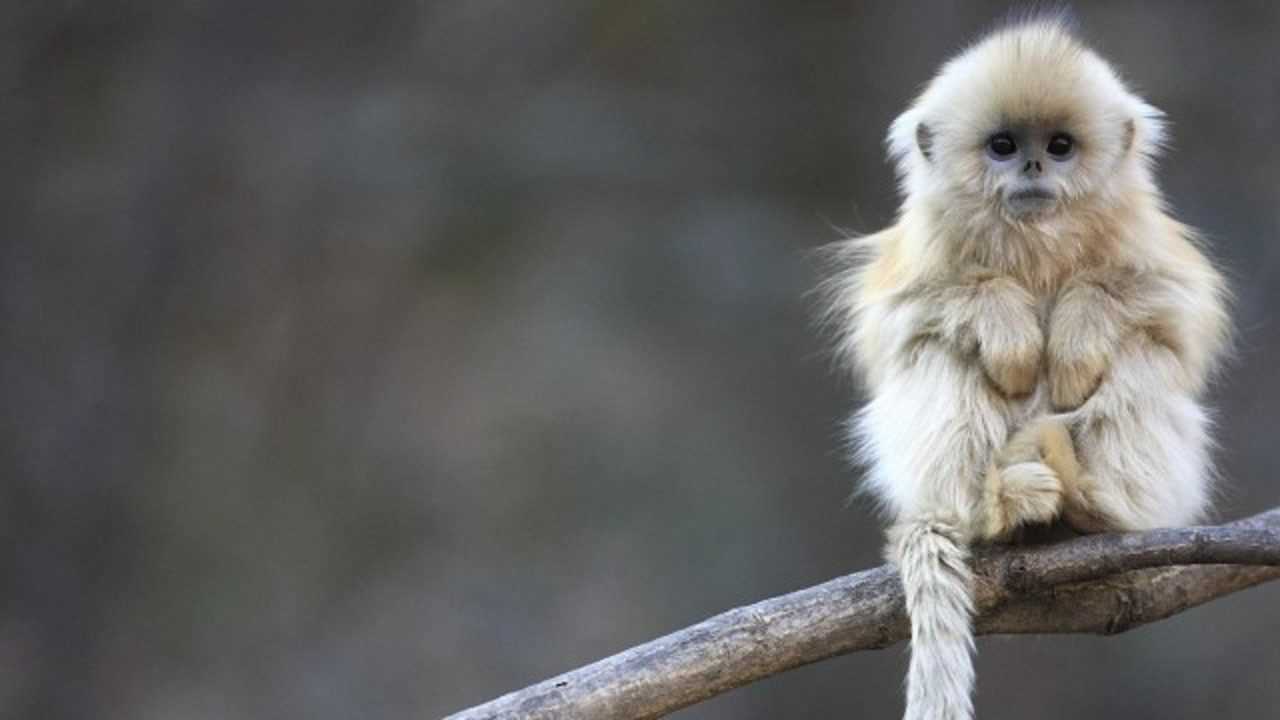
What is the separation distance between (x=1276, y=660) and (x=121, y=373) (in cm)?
485

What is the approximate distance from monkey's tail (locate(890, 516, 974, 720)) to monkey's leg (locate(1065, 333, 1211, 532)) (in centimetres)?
31

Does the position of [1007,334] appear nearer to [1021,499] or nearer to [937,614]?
[1021,499]

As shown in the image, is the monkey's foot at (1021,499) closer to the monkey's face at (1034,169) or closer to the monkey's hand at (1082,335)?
the monkey's hand at (1082,335)

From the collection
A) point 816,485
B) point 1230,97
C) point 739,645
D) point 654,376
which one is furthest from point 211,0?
point 739,645

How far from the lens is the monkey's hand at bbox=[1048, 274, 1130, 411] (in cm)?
447

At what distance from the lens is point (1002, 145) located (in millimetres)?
4562

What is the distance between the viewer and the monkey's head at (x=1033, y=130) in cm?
448

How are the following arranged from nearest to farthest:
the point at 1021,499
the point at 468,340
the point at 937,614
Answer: the point at 937,614 → the point at 1021,499 → the point at 468,340

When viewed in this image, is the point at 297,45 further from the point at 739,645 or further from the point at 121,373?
the point at 739,645

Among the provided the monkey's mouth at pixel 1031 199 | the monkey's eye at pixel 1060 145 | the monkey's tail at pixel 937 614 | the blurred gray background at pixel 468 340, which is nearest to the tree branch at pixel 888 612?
the monkey's tail at pixel 937 614

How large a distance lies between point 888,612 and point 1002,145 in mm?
1146

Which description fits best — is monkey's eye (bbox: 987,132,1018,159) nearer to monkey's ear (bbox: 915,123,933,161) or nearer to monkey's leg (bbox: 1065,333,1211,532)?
monkey's ear (bbox: 915,123,933,161)

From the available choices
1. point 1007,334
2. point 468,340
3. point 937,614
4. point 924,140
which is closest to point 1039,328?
point 1007,334

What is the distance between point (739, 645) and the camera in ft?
13.5
